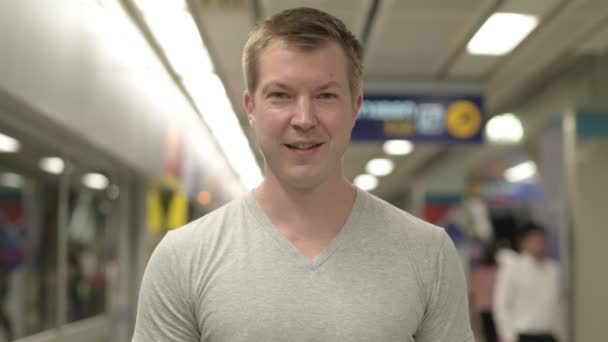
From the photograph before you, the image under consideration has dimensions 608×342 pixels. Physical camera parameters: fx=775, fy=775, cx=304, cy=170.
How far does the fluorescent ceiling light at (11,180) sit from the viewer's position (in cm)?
400

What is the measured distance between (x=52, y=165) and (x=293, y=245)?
152 inches

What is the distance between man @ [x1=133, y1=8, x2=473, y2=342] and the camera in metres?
1.49

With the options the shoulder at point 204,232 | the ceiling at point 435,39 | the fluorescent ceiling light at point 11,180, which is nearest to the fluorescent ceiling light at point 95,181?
the ceiling at point 435,39

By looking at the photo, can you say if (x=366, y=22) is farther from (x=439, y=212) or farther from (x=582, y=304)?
(x=439, y=212)

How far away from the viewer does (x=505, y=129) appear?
10.8 m

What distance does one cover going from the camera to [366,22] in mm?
6359

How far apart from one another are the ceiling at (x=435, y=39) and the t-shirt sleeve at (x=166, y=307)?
4.04 meters

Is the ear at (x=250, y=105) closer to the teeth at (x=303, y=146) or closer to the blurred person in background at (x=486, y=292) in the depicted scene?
the teeth at (x=303, y=146)

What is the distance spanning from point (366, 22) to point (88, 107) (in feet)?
7.91

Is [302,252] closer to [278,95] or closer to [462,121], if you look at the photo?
[278,95]

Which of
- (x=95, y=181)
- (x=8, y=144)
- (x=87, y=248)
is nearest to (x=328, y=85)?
(x=8, y=144)

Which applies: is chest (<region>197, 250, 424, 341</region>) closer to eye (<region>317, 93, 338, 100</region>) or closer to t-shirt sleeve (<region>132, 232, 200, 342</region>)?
t-shirt sleeve (<region>132, 232, 200, 342</region>)

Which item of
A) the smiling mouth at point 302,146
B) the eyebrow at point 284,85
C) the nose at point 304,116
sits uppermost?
the eyebrow at point 284,85

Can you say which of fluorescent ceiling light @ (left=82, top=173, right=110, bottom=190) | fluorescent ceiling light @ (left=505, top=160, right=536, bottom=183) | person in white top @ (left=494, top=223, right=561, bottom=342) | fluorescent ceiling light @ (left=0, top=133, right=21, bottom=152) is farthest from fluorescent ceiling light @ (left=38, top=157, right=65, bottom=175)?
fluorescent ceiling light @ (left=505, top=160, right=536, bottom=183)
